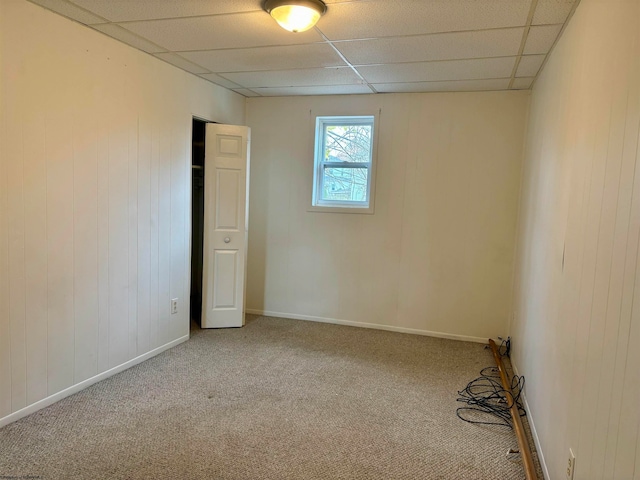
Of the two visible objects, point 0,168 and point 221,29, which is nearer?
point 0,168

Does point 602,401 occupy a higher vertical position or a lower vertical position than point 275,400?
higher

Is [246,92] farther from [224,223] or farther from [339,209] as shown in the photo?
[339,209]

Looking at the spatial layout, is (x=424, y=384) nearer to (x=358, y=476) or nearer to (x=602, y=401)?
(x=358, y=476)

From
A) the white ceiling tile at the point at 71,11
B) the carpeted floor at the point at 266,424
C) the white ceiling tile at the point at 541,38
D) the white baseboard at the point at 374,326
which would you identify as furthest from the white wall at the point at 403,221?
the white ceiling tile at the point at 71,11

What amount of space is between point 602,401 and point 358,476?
1.18 meters

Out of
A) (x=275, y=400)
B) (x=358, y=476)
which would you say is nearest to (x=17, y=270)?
(x=275, y=400)

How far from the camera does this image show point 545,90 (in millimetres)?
3074

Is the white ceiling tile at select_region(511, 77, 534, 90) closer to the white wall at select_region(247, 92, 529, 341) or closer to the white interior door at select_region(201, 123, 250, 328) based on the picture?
the white wall at select_region(247, 92, 529, 341)

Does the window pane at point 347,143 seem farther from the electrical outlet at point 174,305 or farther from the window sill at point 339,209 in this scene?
the electrical outlet at point 174,305

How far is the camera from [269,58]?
3326mm

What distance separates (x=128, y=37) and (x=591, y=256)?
3.03 m

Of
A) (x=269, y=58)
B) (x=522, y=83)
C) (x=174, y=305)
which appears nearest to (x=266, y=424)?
(x=174, y=305)

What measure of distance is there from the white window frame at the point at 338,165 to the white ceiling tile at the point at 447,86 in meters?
0.37

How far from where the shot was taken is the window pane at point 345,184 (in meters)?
4.56
